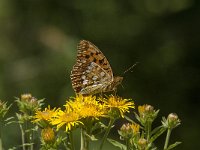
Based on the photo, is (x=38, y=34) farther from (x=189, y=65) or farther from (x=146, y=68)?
(x=189, y=65)

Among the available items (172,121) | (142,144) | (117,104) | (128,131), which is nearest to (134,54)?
(172,121)

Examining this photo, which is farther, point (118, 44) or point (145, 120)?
point (118, 44)

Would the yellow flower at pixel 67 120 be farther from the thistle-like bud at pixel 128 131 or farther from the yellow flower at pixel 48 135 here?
the thistle-like bud at pixel 128 131

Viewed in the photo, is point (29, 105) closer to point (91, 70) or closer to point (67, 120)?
point (67, 120)

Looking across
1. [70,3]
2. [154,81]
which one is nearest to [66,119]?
[154,81]

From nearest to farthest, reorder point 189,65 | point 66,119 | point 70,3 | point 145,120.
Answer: point 66,119, point 145,120, point 189,65, point 70,3

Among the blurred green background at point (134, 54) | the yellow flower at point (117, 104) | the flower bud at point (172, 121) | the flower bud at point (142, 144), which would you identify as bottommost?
the flower bud at point (142, 144)

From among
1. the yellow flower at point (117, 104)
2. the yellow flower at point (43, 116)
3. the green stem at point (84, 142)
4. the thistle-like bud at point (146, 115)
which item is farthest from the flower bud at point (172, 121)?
the yellow flower at point (43, 116)
